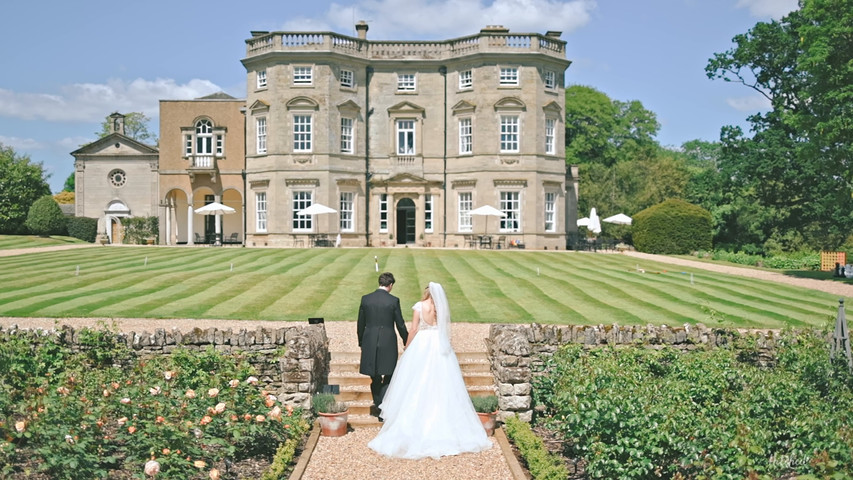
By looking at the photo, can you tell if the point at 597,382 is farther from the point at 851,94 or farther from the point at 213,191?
the point at 213,191

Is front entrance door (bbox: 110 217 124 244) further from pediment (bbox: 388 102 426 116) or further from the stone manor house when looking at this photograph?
pediment (bbox: 388 102 426 116)

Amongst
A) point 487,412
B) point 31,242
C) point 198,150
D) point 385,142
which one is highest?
point 385,142

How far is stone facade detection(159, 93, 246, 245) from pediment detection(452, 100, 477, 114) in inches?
516

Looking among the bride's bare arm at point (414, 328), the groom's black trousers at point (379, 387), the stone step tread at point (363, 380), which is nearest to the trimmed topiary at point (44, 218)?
the stone step tread at point (363, 380)

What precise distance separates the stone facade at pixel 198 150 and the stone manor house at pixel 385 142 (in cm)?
8

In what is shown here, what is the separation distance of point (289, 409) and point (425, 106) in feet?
117

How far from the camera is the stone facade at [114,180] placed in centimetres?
4975

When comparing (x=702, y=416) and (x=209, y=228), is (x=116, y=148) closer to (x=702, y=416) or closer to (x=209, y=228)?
(x=209, y=228)

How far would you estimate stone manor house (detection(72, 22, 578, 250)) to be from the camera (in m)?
43.2

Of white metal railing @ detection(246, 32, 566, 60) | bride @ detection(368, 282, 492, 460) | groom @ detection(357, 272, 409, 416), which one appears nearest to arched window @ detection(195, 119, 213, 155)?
white metal railing @ detection(246, 32, 566, 60)

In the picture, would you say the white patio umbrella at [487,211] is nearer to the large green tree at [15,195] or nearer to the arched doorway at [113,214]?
the arched doorway at [113,214]

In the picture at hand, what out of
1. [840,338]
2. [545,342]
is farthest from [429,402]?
[840,338]

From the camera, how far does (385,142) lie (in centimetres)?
4519

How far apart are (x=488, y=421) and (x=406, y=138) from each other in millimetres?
35247
